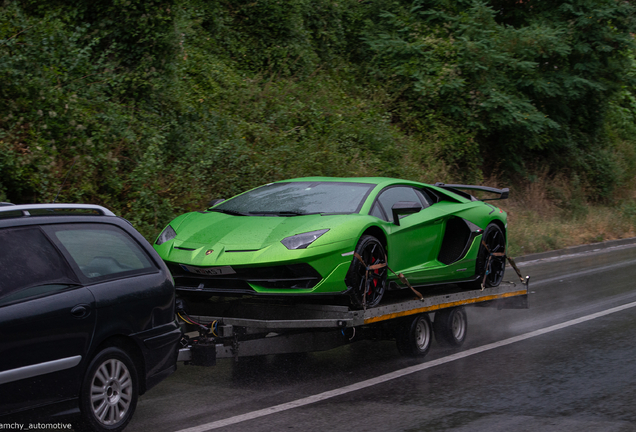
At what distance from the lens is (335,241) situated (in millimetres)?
6477

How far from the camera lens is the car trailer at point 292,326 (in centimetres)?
604

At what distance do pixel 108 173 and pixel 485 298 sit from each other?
6081mm

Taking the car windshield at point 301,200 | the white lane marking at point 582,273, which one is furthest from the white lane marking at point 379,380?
the white lane marking at point 582,273

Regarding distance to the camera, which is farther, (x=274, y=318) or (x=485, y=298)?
(x=485, y=298)

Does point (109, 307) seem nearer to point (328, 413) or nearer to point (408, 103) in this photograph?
point (328, 413)

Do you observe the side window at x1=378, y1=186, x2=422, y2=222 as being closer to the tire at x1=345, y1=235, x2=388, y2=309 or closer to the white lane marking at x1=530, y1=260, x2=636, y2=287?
the tire at x1=345, y1=235, x2=388, y2=309

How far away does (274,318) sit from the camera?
6.30 meters

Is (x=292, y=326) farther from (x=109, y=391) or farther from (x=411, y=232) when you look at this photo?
(x=411, y=232)

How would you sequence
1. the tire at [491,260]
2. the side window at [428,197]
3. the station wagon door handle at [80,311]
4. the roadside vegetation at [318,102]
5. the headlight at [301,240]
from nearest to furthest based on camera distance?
1. the station wagon door handle at [80,311]
2. the headlight at [301,240]
3. the side window at [428,197]
4. the tire at [491,260]
5. the roadside vegetation at [318,102]

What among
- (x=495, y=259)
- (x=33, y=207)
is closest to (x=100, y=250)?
(x=33, y=207)

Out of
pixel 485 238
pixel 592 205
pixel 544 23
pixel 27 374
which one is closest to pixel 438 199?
pixel 485 238

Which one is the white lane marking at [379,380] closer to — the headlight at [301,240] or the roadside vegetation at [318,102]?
the headlight at [301,240]

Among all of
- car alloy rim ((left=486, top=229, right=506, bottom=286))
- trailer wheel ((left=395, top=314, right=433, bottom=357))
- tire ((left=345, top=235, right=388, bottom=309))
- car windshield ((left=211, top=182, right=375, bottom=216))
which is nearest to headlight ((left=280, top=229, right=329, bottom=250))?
tire ((left=345, top=235, right=388, bottom=309))

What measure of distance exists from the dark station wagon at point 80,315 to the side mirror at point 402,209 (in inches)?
104
